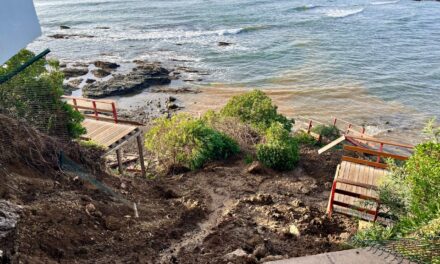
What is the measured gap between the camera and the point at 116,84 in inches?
1200

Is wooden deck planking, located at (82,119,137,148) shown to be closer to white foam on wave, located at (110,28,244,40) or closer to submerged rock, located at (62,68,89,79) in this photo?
submerged rock, located at (62,68,89,79)

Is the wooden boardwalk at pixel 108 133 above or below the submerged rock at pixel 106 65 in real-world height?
above

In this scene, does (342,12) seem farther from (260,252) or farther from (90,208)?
(90,208)

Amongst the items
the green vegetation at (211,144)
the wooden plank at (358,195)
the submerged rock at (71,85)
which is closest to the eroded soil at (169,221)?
the wooden plank at (358,195)

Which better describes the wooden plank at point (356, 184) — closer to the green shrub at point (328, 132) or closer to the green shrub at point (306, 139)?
the green shrub at point (306, 139)

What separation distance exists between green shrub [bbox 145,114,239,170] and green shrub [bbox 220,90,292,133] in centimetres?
297

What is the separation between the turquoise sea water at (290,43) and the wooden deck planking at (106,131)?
1639 centimetres

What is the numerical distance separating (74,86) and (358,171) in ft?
79.9

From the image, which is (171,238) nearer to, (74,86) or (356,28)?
(74,86)

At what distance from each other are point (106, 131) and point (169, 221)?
559 centimetres

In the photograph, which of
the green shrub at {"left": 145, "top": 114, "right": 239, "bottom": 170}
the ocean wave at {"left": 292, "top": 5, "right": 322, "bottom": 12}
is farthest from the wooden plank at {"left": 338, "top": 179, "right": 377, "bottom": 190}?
the ocean wave at {"left": 292, "top": 5, "right": 322, "bottom": 12}

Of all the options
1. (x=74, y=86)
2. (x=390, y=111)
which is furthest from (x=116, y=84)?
(x=390, y=111)

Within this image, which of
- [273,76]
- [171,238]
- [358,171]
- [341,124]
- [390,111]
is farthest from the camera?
[273,76]

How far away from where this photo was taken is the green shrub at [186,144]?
631 inches
